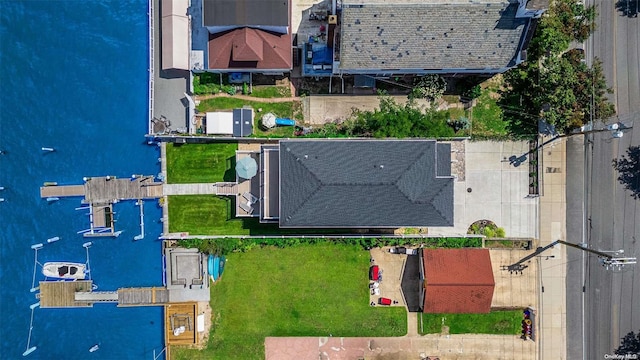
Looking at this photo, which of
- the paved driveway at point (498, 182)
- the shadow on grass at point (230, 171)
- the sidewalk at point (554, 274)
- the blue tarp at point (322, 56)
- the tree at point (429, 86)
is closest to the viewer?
the blue tarp at point (322, 56)

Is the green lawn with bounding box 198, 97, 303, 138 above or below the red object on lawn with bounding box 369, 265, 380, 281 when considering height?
above

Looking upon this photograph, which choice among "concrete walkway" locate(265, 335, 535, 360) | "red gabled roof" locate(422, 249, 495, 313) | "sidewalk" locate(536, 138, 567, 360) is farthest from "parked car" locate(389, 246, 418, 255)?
"sidewalk" locate(536, 138, 567, 360)

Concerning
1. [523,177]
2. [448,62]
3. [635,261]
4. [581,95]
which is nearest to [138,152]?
[448,62]

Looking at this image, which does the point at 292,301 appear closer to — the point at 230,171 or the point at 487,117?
the point at 230,171

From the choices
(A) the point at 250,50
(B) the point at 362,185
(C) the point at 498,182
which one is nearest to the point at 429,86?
(C) the point at 498,182

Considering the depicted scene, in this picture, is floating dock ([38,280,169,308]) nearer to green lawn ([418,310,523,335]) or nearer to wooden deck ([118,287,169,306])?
wooden deck ([118,287,169,306])

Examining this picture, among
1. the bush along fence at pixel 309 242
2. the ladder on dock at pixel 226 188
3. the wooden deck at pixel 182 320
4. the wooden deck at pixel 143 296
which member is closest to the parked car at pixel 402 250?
the bush along fence at pixel 309 242

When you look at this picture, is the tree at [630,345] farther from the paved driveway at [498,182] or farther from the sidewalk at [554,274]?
the paved driveway at [498,182]
